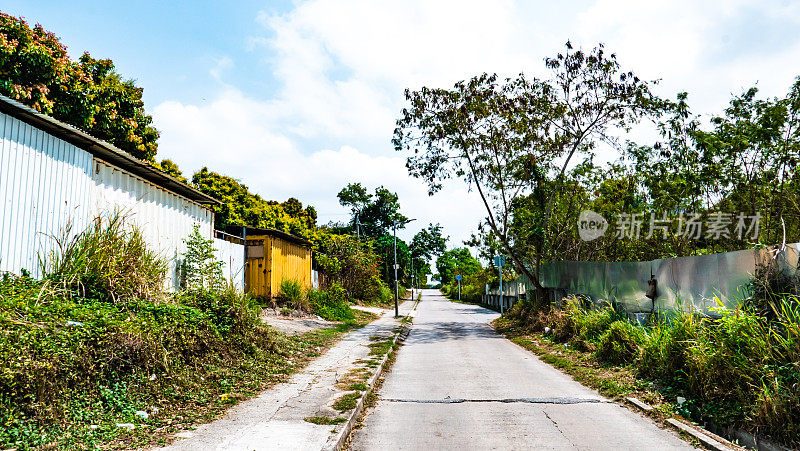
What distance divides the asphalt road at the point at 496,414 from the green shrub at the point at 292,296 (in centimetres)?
849

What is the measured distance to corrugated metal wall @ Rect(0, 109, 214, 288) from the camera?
7.22m

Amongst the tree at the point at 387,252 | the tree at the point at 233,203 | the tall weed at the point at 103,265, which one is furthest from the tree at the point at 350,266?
the tall weed at the point at 103,265

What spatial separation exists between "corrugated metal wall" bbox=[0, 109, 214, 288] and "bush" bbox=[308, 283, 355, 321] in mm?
10435

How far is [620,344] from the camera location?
397 inches

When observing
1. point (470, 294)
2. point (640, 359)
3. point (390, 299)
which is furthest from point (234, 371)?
point (470, 294)

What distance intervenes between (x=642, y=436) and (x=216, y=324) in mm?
7029

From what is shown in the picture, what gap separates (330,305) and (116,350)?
Answer: 54.2ft

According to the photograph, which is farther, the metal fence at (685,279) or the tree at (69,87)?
the tree at (69,87)

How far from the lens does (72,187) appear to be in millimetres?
8453

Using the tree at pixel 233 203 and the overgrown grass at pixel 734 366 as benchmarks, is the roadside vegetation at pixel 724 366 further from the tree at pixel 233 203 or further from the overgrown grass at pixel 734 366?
the tree at pixel 233 203

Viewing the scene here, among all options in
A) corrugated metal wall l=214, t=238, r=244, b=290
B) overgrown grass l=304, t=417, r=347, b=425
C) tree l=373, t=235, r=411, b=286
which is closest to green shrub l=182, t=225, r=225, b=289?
corrugated metal wall l=214, t=238, r=244, b=290

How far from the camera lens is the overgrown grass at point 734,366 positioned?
5.34m
